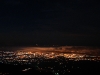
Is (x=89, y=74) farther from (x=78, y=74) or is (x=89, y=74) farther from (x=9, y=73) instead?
(x=9, y=73)

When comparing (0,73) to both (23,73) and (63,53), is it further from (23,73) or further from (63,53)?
(63,53)

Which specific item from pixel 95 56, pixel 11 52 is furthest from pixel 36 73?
pixel 11 52

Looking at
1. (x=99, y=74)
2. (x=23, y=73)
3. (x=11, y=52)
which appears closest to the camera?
(x=23, y=73)

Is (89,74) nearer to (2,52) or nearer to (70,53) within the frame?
(70,53)

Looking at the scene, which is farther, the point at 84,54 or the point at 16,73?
the point at 84,54

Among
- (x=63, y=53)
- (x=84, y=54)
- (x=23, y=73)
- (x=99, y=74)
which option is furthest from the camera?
(x=63, y=53)

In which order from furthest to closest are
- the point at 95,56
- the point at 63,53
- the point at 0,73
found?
the point at 63,53 → the point at 95,56 → the point at 0,73

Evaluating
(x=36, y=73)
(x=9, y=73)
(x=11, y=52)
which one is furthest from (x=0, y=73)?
(x=11, y=52)

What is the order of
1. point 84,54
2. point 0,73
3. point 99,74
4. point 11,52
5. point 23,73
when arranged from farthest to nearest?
1. point 11,52
2. point 84,54
3. point 99,74
4. point 23,73
5. point 0,73
